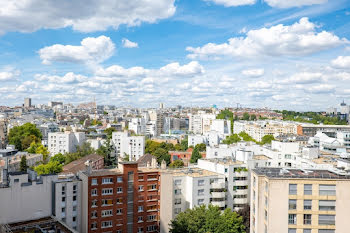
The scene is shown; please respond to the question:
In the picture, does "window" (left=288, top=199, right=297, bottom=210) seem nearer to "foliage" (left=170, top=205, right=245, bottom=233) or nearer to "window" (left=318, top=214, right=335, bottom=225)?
"window" (left=318, top=214, right=335, bottom=225)

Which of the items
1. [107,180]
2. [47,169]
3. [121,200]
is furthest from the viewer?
[47,169]

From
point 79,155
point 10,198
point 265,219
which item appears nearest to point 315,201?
point 265,219

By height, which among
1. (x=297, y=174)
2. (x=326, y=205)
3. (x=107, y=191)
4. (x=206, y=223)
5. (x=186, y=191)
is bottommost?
(x=206, y=223)

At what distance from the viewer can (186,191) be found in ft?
128

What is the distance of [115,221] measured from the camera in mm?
34000

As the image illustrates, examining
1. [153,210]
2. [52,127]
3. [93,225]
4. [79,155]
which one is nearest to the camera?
[93,225]

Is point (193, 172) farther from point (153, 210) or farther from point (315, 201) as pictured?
point (315, 201)

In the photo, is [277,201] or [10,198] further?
[10,198]

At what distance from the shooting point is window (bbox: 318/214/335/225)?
22938 mm

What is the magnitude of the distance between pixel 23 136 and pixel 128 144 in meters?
30.0

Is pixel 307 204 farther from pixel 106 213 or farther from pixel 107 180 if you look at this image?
pixel 106 213

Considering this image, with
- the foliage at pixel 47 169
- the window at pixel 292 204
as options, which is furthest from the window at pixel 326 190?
the foliage at pixel 47 169

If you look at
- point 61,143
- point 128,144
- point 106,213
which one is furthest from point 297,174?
point 61,143

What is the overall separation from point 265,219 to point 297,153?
98.8 feet
